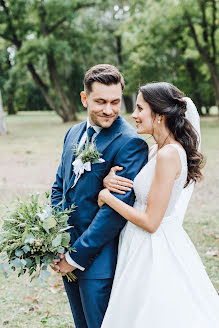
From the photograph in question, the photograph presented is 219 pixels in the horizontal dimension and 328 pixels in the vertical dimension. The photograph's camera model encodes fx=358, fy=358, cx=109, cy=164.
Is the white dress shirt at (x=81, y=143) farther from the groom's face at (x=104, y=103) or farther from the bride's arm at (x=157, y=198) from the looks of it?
the bride's arm at (x=157, y=198)

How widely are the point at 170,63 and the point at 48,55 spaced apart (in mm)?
10167

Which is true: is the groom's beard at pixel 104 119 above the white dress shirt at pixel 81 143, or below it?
above

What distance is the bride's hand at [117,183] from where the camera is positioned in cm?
228

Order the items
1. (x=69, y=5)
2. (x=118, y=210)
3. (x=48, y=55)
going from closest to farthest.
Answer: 1. (x=118, y=210)
2. (x=69, y=5)
3. (x=48, y=55)

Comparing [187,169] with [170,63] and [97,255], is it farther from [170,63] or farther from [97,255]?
[170,63]

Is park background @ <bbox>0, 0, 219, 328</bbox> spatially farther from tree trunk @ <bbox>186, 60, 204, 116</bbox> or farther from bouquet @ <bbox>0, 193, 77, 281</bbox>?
bouquet @ <bbox>0, 193, 77, 281</bbox>

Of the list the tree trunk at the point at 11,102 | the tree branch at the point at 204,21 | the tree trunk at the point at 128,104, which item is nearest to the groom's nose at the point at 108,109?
the tree branch at the point at 204,21

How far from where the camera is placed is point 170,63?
95.5ft

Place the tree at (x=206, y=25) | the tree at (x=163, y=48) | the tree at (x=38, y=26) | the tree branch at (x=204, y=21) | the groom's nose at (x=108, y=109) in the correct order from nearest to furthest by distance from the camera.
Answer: the groom's nose at (x=108, y=109) → the tree branch at (x=204, y=21) → the tree at (x=206, y=25) → the tree at (x=163, y=48) → the tree at (x=38, y=26)

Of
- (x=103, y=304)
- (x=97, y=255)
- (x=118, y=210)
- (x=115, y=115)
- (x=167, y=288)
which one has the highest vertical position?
(x=115, y=115)

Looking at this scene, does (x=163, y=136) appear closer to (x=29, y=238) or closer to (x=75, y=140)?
(x=75, y=140)

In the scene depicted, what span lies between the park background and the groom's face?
0.56 metres

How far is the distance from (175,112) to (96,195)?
0.79 metres

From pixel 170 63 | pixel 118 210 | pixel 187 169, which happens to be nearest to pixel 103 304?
pixel 118 210
